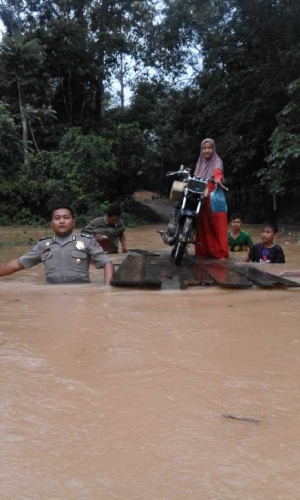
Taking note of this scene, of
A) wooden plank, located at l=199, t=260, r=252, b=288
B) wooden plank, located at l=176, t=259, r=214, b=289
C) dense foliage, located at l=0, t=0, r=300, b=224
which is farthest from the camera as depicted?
dense foliage, located at l=0, t=0, r=300, b=224

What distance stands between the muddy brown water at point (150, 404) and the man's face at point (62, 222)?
4.35ft

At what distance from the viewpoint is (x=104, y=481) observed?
113cm

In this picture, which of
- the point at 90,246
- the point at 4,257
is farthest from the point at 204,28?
the point at 90,246

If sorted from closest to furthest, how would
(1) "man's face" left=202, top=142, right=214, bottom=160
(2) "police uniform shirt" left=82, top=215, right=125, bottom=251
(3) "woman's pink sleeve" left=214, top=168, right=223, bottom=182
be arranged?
1. (3) "woman's pink sleeve" left=214, top=168, right=223, bottom=182
2. (1) "man's face" left=202, top=142, right=214, bottom=160
3. (2) "police uniform shirt" left=82, top=215, right=125, bottom=251

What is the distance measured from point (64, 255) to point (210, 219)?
8.55ft

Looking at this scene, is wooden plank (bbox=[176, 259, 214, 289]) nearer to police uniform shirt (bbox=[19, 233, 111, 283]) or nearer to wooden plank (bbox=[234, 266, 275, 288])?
wooden plank (bbox=[234, 266, 275, 288])

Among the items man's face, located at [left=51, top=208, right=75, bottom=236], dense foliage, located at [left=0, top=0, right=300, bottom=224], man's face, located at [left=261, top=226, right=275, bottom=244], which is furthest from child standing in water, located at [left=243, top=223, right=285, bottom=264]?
dense foliage, located at [left=0, top=0, right=300, bottom=224]

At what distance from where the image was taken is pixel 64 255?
4.12 m

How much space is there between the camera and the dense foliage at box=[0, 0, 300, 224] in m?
14.0

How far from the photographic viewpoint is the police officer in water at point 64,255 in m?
4.08

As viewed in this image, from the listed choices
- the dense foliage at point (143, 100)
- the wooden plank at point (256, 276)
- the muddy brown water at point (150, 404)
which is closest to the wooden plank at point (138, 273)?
the wooden plank at point (256, 276)

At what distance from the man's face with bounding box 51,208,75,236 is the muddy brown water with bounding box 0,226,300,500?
4.35 feet

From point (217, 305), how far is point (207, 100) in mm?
15258

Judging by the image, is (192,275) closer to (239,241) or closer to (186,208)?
(186,208)
